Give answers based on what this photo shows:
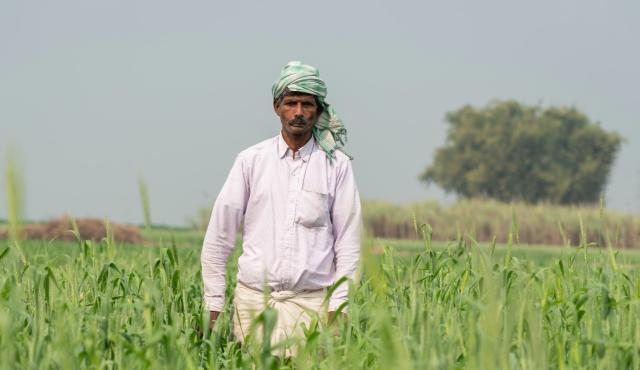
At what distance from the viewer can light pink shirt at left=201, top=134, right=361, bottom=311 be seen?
14.8 feet

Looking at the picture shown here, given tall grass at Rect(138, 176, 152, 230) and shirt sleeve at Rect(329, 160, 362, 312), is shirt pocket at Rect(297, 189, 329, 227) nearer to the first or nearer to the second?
shirt sleeve at Rect(329, 160, 362, 312)

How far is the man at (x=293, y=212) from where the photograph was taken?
14.8 ft

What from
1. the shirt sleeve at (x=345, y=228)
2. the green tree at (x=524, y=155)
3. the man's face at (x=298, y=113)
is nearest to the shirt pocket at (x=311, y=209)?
the shirt sleeve at (x=345, y=228)

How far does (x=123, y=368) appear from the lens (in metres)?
3.57

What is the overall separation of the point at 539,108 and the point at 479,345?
2078 inches

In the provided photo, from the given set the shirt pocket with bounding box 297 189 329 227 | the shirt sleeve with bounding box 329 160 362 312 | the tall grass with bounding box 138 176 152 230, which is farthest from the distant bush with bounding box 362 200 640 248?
the tall grass with bounding box 138 176 152 230

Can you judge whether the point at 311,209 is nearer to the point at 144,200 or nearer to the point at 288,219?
the point at 288,219

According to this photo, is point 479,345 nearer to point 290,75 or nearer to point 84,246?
point 290,75

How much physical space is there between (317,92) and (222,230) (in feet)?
2.81

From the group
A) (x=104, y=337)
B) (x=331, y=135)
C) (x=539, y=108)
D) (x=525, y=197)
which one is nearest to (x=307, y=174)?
(x=331, y=135)

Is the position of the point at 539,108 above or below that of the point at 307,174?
above

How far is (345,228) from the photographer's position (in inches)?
182

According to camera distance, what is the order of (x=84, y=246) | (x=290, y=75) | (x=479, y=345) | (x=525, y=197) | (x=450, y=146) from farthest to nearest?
(x=450, y=146)
(x=525, y=197)
(x=84, y=246)
(x=290, y=75)
(x=479, y=345)

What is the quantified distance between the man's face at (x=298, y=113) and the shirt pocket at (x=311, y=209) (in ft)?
1.00
